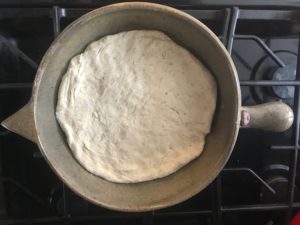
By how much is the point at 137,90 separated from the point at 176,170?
0.13 m

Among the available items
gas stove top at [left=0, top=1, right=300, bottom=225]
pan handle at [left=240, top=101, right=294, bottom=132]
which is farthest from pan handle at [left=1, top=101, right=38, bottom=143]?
pan handle at [left=240, top=101, right=294, bottom=132]

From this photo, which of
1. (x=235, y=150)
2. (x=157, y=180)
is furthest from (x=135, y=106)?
(x=235, y=150)

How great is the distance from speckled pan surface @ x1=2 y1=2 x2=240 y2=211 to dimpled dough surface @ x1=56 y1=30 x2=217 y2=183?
0.4 inches

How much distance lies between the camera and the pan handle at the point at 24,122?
1.68ft

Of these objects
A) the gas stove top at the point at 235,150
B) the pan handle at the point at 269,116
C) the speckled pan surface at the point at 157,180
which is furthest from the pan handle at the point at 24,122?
the pan handle at the point at 269,116

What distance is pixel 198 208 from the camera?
73cm

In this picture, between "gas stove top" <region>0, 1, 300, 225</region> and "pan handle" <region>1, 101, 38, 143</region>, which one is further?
"gas stove top" <region>0, 1, 300, 225</region>

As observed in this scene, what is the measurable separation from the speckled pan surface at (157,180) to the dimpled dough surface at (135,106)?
11 mm

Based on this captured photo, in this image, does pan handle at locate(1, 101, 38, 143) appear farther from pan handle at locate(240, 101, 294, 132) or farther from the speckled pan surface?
pan handle at locate(240, 101, 294, 132)

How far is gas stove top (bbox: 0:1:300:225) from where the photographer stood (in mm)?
622

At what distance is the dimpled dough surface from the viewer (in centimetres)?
58

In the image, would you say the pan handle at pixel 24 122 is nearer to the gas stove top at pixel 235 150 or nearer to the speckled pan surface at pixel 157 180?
the speckled pan surface at pixel 157 180

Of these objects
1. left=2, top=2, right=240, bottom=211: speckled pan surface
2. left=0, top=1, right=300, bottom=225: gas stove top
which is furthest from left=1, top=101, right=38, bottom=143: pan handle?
left=0, top=1, right=300, bottom=225: gas stove top

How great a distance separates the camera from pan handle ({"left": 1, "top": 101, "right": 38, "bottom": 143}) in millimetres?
511
